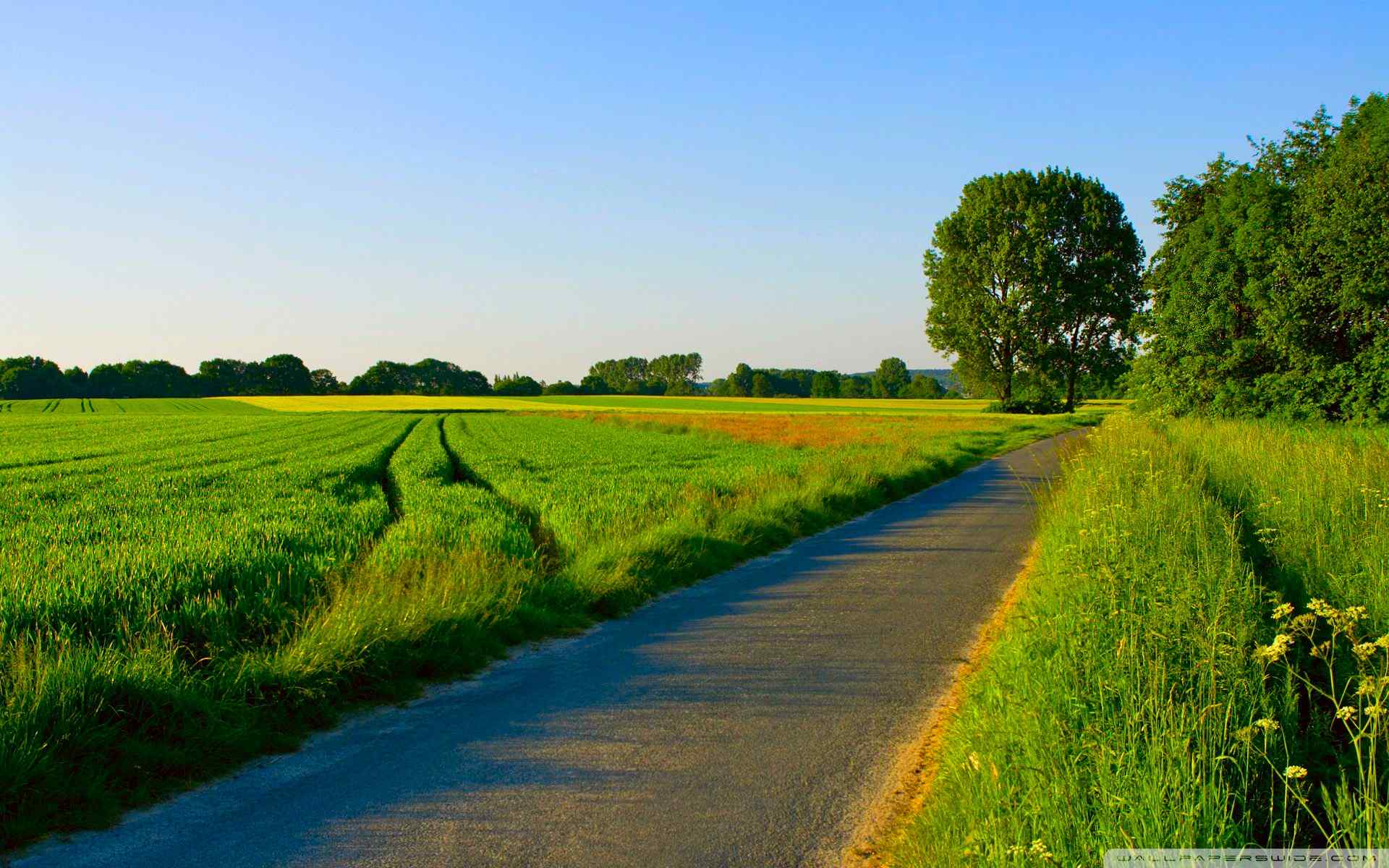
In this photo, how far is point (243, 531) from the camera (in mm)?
10766

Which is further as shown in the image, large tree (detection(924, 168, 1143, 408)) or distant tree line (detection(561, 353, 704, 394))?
distant tree line (detection(561, 353, 704, 394))

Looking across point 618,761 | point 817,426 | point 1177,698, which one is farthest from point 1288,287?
point 817,426

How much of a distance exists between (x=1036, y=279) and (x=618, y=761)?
5801cm

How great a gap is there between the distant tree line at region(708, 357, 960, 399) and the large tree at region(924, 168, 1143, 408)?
57.1m

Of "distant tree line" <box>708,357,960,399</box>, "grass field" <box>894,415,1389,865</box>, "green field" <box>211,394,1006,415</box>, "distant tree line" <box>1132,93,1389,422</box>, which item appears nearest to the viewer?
"grass field" <box>894,415,1389,865</box>

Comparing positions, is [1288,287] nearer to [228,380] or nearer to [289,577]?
[289,577]

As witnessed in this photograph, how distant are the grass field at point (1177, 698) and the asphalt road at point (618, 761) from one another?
2.17 feet

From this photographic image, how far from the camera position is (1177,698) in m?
4.52

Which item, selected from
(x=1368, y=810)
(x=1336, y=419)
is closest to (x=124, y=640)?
(x=1368, y=810)

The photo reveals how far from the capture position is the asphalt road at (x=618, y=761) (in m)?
4.09

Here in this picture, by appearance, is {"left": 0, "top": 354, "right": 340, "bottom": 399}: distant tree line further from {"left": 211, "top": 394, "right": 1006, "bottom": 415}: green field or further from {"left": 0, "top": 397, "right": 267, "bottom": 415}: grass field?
{"left": 211, "top": 394, "right": 1006, "bottom": 415}: green field

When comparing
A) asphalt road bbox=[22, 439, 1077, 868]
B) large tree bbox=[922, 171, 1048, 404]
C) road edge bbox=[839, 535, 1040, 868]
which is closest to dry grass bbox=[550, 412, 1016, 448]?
large tree bbox=[922, 171, 1048, 404]

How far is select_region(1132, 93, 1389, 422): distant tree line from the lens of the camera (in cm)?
1986

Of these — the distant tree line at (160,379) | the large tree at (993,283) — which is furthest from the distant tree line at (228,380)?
the large tree at (993,283)
